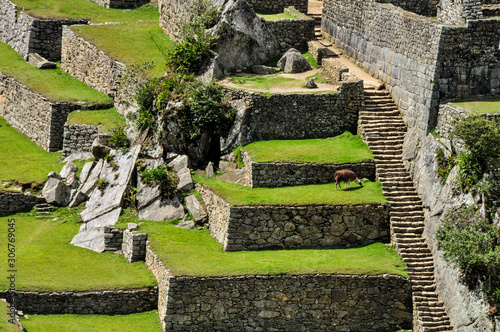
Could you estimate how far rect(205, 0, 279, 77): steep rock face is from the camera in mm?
40062

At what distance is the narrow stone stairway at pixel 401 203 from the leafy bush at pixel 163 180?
23.2ft

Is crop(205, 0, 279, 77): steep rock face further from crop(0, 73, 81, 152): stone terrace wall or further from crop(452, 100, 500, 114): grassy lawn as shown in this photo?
crop(452, 100, 500, 114): grassy lawn

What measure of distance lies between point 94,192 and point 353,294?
11.1 m

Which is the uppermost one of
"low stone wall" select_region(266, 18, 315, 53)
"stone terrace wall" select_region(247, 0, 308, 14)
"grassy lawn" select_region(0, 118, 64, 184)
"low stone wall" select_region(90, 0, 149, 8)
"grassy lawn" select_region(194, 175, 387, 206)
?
"stone terrace wall" select_region(247, 0, 308, 14)

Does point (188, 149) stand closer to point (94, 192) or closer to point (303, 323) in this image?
point (94, 192)

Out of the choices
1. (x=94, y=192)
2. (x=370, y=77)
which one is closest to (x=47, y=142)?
(x=94, y=192)

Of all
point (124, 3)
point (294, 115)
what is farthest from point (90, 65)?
point (294, 115)

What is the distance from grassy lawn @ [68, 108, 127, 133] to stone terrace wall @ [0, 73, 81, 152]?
0.68 metres

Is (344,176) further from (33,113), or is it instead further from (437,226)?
(33,113)

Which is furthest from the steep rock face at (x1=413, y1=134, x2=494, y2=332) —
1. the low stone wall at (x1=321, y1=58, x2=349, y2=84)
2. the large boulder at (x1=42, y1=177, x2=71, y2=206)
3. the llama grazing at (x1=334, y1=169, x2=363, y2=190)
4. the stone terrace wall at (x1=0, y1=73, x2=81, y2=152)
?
the stone terrace wall at (x1=0, y1=73, x2=81, y2=152)

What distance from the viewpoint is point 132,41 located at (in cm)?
4681

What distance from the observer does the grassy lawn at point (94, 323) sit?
3111 centimetres

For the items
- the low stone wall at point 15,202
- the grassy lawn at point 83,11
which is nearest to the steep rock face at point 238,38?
the low stone wall at point 15,202

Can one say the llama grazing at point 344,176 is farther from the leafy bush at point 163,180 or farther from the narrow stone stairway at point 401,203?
the leafy bush at point 163,180
